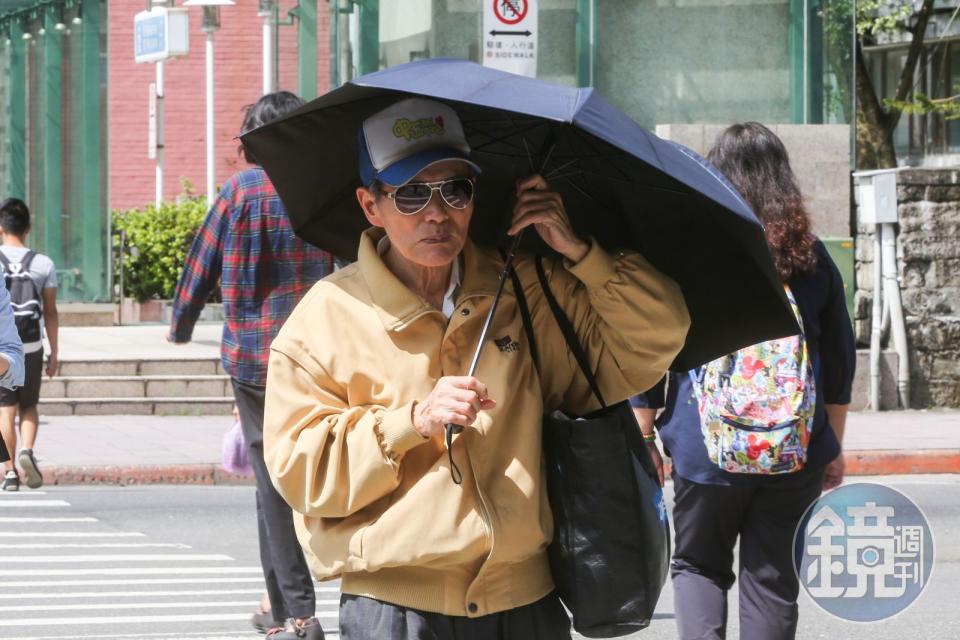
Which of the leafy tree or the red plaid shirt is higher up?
the leafy tree

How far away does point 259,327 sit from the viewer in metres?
6.35

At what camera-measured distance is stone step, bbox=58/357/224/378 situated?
16.2 metres

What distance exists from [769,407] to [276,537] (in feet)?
7.51

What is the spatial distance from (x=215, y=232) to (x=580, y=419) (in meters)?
3.41

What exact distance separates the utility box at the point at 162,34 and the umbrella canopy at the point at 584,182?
19452 mm

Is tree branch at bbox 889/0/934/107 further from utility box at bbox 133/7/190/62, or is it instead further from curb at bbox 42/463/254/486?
curb at bbox 42/463/254/486

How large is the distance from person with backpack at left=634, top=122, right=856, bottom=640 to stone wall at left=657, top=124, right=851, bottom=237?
1104 centimetres

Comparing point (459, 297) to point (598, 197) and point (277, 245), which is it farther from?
point (277, 245)

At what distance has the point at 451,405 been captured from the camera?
3.01 m

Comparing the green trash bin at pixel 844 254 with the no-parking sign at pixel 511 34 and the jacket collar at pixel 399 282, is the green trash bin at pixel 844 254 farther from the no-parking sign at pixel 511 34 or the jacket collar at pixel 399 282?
the jacket collar at pixel 399 282

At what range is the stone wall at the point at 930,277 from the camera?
51.7 ft

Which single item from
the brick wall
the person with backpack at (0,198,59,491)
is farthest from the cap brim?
the brick wall

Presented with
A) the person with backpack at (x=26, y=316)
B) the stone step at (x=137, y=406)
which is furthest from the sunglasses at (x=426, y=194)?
the stone step at (x=137, y=406)

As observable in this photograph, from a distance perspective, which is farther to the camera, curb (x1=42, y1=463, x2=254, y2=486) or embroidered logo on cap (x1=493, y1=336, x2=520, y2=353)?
curb (x1=42, y1=463, x2=254, y2=486)
